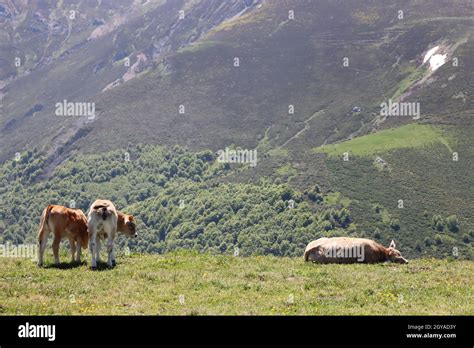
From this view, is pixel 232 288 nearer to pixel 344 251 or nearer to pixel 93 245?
pixel 93 245

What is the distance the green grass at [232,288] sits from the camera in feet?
51.5

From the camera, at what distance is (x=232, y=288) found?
62.0 ft

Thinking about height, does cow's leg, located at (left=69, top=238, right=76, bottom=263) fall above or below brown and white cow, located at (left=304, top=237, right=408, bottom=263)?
Result: above

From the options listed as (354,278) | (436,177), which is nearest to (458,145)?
(436,177)

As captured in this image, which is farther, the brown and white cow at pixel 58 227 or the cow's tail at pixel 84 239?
the cow's tail at pixel 84 239

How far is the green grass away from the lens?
51.5ft

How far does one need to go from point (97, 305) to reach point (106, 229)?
6.66 metres

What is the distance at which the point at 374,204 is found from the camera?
177 meters

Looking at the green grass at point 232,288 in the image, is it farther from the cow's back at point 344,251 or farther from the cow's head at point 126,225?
the cow's head at point 126,225

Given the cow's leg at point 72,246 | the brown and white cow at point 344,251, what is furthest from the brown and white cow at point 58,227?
the brown and white cow at point 344,251

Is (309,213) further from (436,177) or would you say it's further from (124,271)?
(124,271)

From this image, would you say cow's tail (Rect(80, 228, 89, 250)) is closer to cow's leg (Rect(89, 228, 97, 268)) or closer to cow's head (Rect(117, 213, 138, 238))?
cow's leg (Rect(89, 228, 97, 268))

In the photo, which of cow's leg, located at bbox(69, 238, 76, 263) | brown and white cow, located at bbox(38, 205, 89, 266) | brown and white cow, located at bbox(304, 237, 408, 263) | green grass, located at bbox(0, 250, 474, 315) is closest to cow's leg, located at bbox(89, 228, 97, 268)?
green grass, located at bbox(0, 250, 474, 315)
